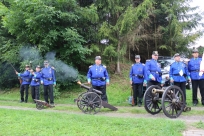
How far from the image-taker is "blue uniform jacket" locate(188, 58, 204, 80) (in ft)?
25.6

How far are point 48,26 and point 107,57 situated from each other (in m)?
3.98

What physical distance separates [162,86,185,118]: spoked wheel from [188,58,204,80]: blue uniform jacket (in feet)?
6.55

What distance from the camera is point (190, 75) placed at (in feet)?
26.2

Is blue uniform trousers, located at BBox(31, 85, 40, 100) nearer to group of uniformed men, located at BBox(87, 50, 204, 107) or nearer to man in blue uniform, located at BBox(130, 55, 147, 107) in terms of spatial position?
group of uniformed men, located at BBox(87, 50, 204, 107)

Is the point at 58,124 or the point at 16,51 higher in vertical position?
the point at 16,51

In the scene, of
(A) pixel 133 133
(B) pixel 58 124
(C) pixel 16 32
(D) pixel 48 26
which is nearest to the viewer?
(A) pixel 133 133

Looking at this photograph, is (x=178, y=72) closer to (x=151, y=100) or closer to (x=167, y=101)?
(x=151, y=100)

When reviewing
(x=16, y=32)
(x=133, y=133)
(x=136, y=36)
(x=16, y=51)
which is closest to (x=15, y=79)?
(x=16, y=51)

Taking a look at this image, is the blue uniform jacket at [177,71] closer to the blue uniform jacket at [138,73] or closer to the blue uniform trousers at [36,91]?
the blue uniform jacket at [138,73]

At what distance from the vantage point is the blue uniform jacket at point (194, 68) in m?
7.79

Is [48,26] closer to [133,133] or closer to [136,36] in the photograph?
[136,36]

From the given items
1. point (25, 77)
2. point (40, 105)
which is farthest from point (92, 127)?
point (25, 77)

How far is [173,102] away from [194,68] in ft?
8.05

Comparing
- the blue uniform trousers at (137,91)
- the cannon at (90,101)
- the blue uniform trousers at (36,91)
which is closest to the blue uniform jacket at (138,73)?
the blue uniform trousers at (137,91)
